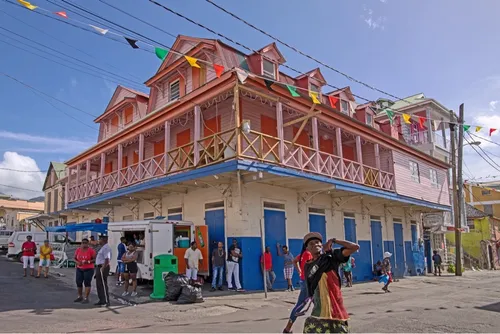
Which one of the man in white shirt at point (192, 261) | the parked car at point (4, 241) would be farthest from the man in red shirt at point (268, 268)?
the parked car at point (4, 241)

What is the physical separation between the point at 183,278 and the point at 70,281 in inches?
223

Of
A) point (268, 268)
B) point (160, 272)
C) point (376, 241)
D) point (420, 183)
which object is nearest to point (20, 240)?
point (160, 272)

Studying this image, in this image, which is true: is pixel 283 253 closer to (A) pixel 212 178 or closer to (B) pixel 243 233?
(B) pixel 243 233

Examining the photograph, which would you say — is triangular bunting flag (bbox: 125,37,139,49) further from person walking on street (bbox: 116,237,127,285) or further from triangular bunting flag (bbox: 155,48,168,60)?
person walking on street (bbox: 116,237,127,285)

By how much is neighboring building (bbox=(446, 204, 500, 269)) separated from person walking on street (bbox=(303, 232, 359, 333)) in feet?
101

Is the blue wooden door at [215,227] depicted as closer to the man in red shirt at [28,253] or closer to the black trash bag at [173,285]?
the black trash bag at [173,285]

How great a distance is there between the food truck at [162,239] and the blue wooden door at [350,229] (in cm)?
743

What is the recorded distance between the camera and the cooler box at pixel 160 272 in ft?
36.4

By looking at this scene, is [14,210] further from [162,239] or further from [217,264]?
[217,264]

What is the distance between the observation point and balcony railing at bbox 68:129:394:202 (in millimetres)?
12938

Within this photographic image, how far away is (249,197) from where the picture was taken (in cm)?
1393

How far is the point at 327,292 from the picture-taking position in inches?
149

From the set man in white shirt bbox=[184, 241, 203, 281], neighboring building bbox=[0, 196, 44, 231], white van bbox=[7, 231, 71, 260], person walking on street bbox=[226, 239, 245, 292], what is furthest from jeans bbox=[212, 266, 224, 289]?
neighboring building bbox=[0, 196, 44, 231]

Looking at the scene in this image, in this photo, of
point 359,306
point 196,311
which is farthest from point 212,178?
point 359,306
